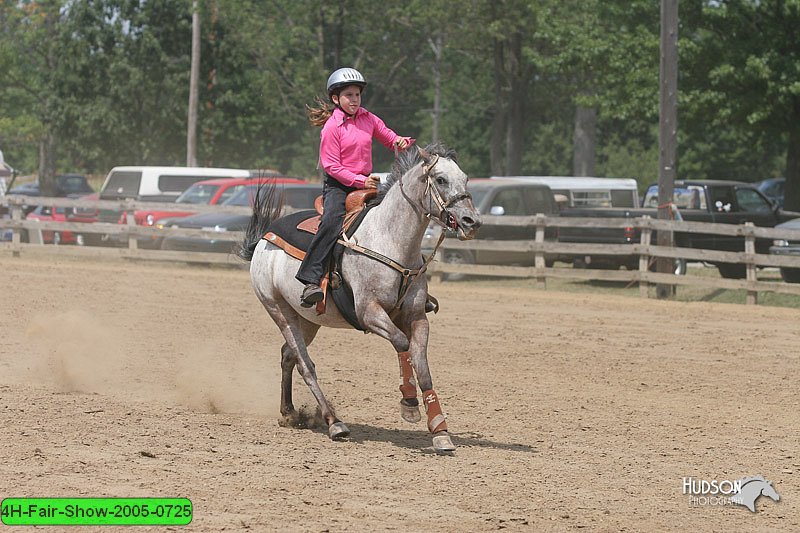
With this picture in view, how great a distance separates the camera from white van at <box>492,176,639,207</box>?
98.9 feet

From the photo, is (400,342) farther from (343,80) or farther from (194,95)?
(194,95)

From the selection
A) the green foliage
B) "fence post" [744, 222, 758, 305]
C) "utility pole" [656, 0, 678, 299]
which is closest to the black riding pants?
"fence post" [744, 222, 758, 305]

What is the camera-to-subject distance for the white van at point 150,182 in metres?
29.8

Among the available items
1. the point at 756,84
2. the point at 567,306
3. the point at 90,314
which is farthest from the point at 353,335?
the point at 756,84

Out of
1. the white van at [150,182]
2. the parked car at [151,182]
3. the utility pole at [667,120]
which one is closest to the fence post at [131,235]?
the parked car at [151,182]

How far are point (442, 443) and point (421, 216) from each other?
1559 millimetres

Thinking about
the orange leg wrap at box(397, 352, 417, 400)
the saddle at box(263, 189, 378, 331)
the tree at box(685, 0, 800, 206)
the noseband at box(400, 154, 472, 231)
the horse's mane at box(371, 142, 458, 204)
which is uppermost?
the tree at box(685, 0, 800, 206)

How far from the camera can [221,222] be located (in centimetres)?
2427

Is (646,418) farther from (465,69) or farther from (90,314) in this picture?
(465,69)

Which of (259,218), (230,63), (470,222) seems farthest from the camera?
(230,63)

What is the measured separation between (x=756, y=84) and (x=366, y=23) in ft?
64.5

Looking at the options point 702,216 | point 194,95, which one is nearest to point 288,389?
point 702,216

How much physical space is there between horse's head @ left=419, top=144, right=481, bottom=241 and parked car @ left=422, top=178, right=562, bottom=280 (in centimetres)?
1380

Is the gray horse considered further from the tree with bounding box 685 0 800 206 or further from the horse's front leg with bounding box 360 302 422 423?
the tree with bounding box 685 0 800 206
